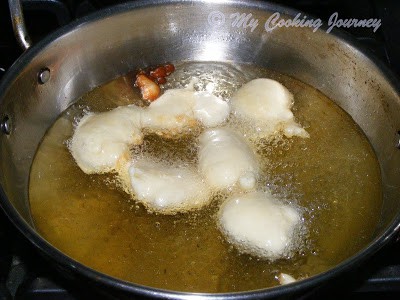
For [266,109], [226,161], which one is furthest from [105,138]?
[266,109]

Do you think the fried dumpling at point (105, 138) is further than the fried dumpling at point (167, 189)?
Yes

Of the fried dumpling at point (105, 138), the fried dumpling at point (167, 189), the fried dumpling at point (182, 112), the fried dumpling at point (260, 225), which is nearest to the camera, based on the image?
the fried dumpling at point (260, 225)

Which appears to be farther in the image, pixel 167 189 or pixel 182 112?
pixel 182 112

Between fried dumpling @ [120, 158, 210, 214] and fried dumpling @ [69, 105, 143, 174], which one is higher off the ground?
fried dumpling @ [69, 105, 143, 174]

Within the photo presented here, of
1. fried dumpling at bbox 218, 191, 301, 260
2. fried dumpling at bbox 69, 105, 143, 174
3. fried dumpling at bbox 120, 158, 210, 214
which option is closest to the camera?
fried dumpling at bbox 218, 191, 301, 260

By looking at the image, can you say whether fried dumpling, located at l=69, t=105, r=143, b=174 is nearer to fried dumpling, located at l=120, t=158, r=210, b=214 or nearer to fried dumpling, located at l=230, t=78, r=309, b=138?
fried dumpling, located at l=120, t=158, r=210, b=214

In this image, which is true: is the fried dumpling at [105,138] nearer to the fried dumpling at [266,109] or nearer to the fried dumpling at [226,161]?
the fried dumpling at [226,161]

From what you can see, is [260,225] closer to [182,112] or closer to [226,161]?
[226,161]

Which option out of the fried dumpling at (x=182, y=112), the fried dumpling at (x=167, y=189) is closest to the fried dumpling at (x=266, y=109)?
the fried dumpling at (x=182, y=112)

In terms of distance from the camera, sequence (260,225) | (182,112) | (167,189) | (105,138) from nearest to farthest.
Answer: (260,225) < (167,189) < (105,138) < (182,112)

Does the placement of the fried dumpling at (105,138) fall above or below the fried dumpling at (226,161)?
above

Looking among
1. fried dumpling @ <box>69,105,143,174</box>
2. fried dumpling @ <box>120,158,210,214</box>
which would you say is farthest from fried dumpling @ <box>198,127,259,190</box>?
fried dumpling @ <box>69,105,143,174</box>

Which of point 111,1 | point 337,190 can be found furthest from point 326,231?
point 111,1
